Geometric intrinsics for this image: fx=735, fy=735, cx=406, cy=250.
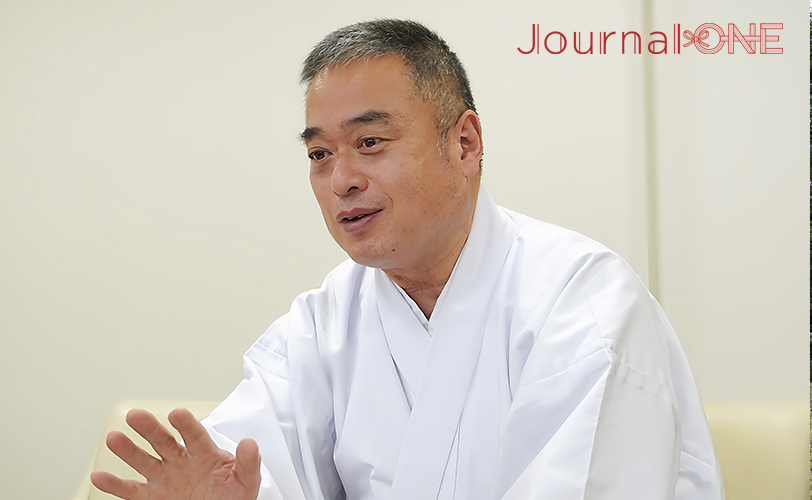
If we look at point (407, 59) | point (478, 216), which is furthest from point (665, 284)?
point (407, 59)

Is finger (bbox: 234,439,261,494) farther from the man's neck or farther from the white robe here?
the man's neck

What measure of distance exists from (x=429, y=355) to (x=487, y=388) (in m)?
0.13

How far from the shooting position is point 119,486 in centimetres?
107

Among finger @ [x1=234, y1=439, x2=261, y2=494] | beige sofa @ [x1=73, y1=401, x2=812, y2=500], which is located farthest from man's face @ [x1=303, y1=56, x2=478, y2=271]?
beige sofa @ [x1=73, y1=401, x2=812, y2=500]

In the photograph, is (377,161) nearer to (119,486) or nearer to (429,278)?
(429,278)

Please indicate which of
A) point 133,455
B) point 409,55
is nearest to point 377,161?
point 409,55

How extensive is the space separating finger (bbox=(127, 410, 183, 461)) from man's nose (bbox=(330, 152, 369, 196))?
20.5 inches

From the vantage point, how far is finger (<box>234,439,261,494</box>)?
1103mm

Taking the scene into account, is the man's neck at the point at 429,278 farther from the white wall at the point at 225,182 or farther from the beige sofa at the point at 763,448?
the white wall at the point at 225,182

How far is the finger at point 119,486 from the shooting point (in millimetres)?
1042

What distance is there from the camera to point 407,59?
1413 millimetres

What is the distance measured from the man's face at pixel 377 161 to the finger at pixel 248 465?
0.41 m

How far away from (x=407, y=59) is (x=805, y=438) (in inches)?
55.8

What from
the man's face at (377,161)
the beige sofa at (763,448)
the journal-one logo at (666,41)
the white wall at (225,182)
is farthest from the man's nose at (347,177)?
the journal-one logo at (666,41)
